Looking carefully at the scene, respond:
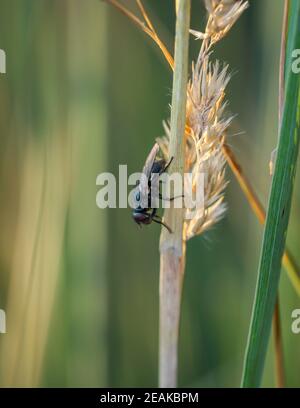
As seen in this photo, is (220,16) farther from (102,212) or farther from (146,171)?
(102,212)

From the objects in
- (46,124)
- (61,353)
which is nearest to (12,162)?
(46,124)

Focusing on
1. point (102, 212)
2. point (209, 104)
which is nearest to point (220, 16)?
point (209, 104)

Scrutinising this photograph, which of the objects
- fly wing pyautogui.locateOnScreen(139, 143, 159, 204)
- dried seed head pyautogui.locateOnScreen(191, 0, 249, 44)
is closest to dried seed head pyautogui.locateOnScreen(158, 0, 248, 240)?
dried seed head pyautogui.locateOnScreen(191, 0, 249, 44)

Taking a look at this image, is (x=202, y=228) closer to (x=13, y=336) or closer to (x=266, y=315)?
(x=266, y=315)

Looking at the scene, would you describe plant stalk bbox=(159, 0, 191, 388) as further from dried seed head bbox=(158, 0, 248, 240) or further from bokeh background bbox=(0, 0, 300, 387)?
bokeh background bbox=(0, 0, 300, 387)

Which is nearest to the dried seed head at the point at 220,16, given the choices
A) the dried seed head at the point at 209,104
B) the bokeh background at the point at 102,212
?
the dried seed head at the point at 209,104

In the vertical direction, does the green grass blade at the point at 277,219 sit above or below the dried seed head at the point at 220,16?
below

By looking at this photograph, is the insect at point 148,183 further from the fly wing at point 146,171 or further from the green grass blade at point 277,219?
the green grass blade at point 277,219
